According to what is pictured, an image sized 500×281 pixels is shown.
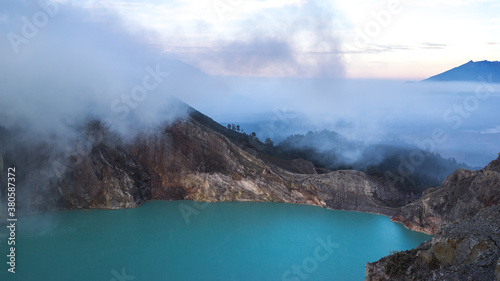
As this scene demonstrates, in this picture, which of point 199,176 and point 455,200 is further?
point 199,176

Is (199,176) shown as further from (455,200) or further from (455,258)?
(455,258)

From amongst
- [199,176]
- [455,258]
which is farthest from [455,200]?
[455,258]

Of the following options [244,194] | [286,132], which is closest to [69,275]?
[244,194]

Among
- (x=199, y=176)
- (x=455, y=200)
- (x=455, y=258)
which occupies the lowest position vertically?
(x=455, y=200)

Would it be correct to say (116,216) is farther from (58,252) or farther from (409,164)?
(409,164)

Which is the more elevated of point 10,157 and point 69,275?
point 10,157

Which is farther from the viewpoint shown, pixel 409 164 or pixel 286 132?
pixel 286 132
